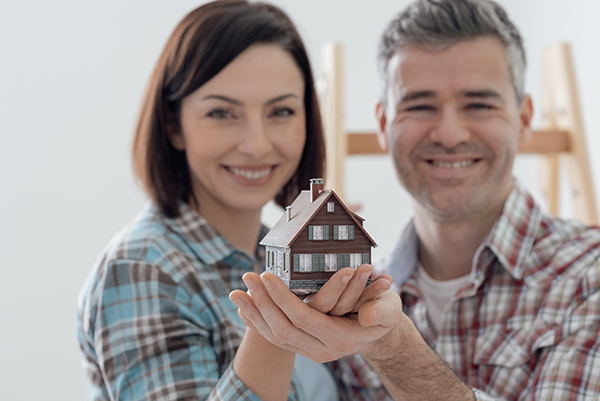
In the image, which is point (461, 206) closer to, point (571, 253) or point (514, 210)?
point (514, 210)

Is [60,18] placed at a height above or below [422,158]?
above

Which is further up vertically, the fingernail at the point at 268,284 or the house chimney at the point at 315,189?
the house chimney at the point at 315,189

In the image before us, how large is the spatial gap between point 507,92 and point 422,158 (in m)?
0.33

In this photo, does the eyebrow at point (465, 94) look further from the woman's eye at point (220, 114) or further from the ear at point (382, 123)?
the woman's eye at point (220, 114)

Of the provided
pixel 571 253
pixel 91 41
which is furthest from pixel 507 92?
pixel 91 41

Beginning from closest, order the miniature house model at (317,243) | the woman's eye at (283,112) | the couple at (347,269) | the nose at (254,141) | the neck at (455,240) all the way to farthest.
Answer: the miniature house model at (317,243), the couple at (347,269), the nose at (254,141), the woman's eye at (283,112), the neck at (455,240)

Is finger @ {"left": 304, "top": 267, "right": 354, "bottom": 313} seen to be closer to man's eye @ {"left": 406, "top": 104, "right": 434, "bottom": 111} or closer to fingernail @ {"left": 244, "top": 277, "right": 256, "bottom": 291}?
fingernail @ {"left": 244, "top": 277, "right": 256, "bottom": 291}

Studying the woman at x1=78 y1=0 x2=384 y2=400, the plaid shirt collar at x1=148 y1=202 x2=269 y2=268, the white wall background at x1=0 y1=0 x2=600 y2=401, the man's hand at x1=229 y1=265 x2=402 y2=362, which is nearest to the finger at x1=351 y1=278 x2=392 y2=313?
the man's hand at x1=229 y1=265 x2=402 y2=362

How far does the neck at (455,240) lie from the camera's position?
1.87m

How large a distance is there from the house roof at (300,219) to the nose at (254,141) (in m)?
0.36

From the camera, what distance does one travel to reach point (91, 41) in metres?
3.09

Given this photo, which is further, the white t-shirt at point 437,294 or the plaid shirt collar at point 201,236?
the white t-shirt at point 437,294

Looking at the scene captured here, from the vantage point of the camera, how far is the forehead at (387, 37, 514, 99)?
68.8 inches

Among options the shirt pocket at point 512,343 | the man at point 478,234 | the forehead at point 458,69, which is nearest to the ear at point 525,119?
the man at point 478,234
